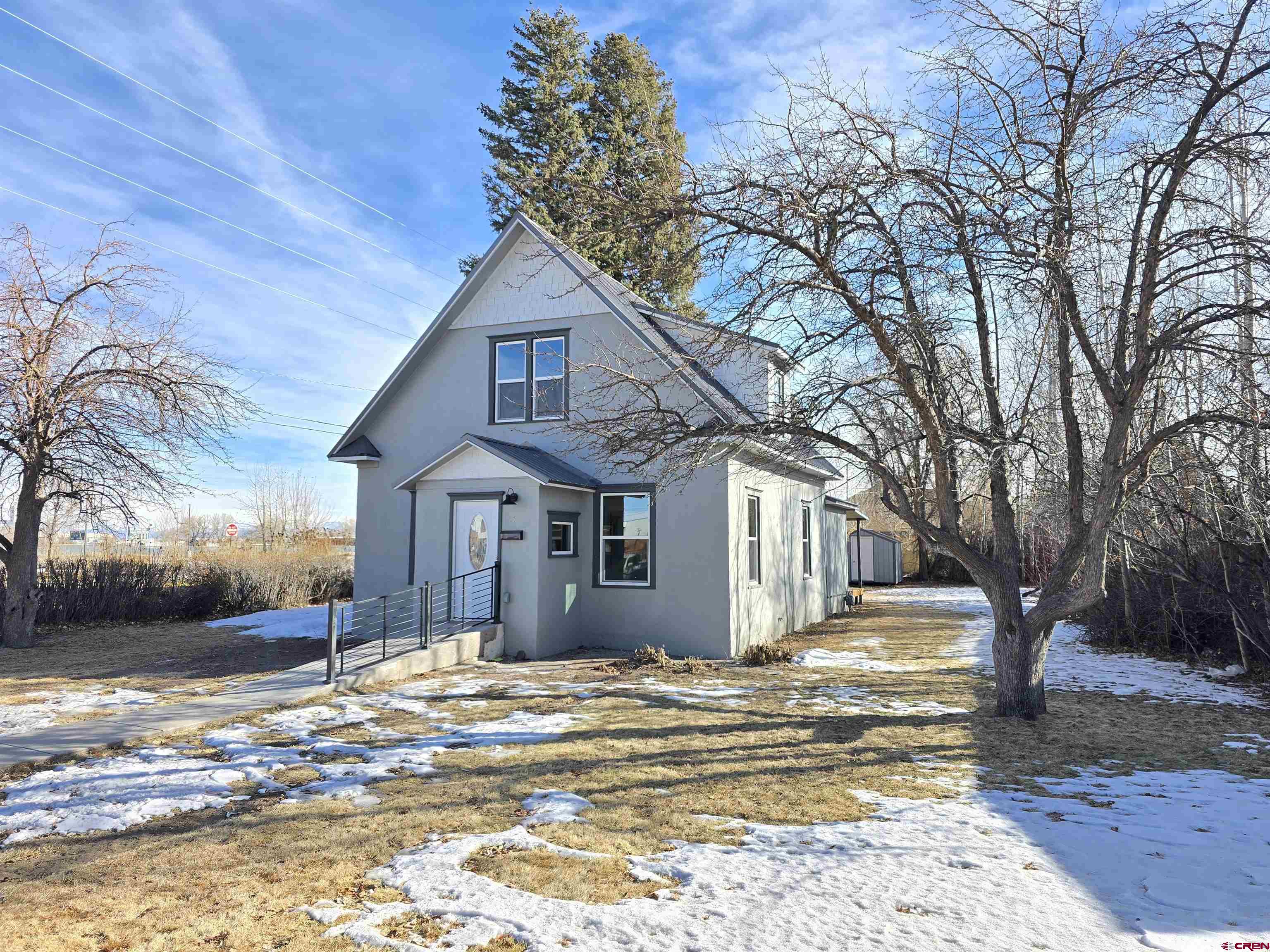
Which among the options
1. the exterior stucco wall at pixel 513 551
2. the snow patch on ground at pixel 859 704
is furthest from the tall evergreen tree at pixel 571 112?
the snow patch on ground at pixel 859 704

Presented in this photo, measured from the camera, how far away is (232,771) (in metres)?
6.29

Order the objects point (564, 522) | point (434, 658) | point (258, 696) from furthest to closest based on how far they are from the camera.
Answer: point (564, 522), point (434, 658), point (258, 696)

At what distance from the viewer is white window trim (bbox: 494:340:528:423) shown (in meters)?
14.3

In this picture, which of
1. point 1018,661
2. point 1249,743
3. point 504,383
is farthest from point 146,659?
point 1249,743

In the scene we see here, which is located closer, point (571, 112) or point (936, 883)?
point (936, 883)

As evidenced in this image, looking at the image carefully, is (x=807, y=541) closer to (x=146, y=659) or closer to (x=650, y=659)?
(x=650, y=659)

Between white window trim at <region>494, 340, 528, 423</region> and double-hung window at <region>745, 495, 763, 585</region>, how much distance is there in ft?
14.5

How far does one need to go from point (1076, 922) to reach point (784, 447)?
19.6 feet

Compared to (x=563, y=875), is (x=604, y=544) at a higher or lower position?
higher

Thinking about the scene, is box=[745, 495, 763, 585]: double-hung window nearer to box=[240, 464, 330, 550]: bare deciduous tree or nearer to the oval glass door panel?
the oval glass door panel

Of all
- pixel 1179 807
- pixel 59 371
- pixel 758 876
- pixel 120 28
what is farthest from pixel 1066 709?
pixel 120 28

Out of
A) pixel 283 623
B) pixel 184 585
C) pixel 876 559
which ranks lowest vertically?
pixel 283 623

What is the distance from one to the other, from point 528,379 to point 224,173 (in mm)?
9265

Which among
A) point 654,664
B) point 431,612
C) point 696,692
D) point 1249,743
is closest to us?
point 1249,743
